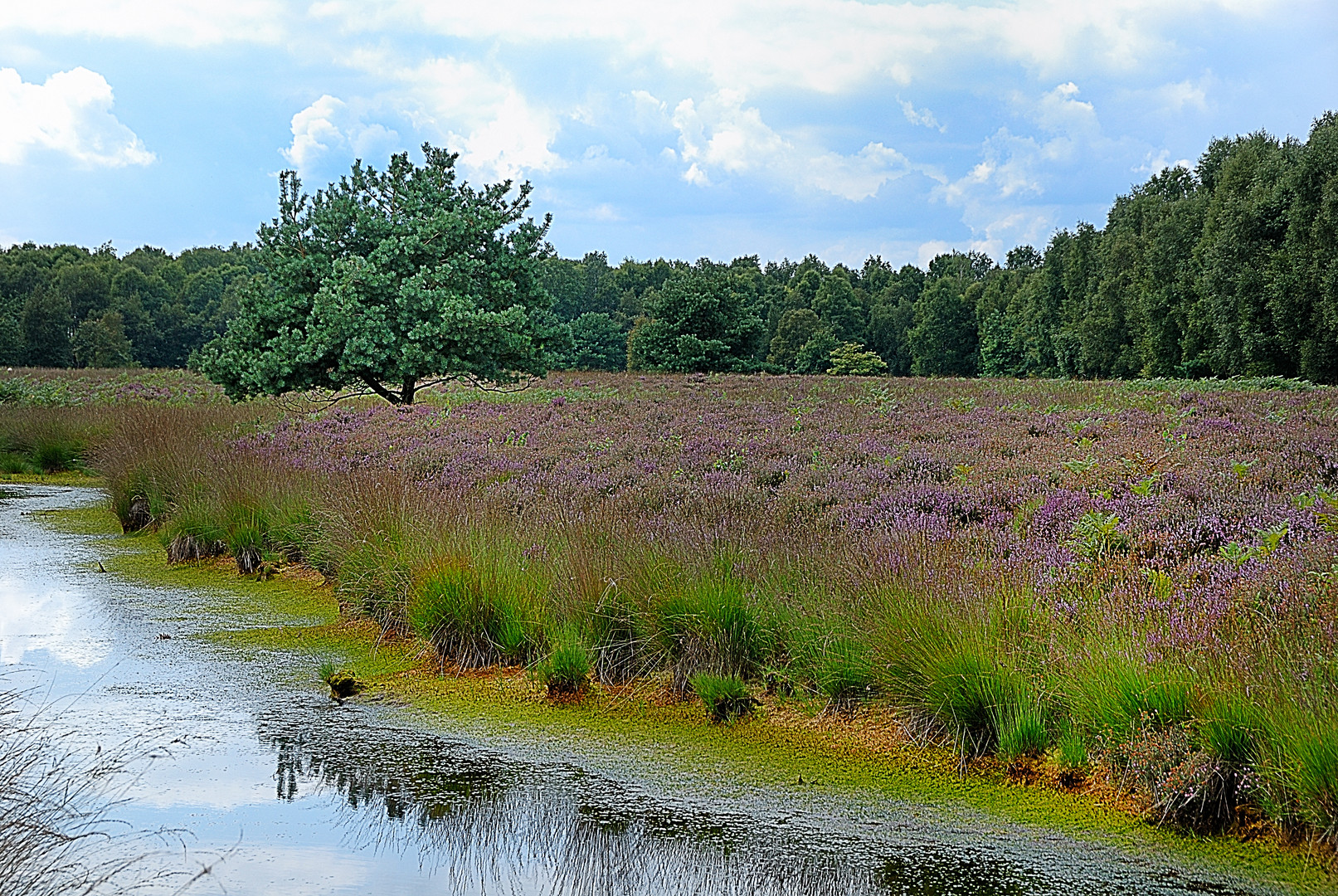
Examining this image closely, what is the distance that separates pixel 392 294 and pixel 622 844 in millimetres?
14212

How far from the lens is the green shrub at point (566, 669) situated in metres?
6.85

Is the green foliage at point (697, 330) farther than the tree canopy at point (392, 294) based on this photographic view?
Yes

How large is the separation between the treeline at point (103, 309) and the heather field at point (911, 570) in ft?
203

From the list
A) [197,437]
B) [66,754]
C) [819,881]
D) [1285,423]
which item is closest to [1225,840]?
[819,881]

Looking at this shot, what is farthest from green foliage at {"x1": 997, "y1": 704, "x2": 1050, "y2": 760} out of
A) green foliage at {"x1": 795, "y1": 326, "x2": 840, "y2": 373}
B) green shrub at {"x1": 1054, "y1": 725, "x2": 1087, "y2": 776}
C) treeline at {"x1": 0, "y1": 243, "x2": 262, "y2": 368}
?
green foliage at {"x1": 795, "y1": 326, "x2": 840, "y2": 373}

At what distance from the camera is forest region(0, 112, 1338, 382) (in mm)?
42531

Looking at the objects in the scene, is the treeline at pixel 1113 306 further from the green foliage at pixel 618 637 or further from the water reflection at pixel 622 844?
the water reflection at pixel 622 844

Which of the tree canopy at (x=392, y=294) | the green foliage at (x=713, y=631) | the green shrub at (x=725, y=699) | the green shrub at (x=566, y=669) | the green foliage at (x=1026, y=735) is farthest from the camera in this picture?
the tree canopy at (x=392, y=294)

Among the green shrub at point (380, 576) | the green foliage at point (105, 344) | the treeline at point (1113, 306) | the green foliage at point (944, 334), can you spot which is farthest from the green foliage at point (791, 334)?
the green shrub at point (380, 576)

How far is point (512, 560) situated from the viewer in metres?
7.94

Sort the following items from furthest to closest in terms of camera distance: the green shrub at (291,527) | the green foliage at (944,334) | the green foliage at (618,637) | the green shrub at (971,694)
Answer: the green foliage at (944,334) → the green shrub at (291,527) → the green foliage at (618,637) → the green shrub at (971,694)

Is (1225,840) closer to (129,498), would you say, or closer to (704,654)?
(704,654)

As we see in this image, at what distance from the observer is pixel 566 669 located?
6844 mm

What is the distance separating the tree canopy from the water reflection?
12.2 meters
